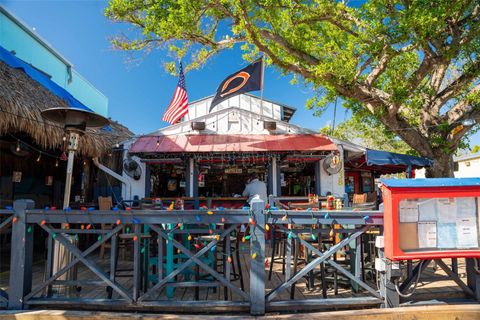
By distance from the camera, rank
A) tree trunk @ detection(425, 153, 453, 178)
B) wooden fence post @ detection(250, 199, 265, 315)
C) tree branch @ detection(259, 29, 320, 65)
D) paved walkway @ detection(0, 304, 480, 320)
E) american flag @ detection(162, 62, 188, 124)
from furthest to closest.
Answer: american flag @ detection(162, 62, 188, 124), tree branch @ detection(259, 29, 320, 65), tree trunk @ detection(425, 153, 453, 178), wooden fence post @ detection(250, 199, 265, 315), paved walkway @ detection(0, 304, 480, 320)

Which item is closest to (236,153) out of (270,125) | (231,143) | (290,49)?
(231,143)

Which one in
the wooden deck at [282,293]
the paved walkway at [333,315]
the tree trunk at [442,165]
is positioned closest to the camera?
the paved walkway at [333,315]

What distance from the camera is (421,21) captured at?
5836mm

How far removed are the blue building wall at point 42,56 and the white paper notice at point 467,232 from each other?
13.1 m

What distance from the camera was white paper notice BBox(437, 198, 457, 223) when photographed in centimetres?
346

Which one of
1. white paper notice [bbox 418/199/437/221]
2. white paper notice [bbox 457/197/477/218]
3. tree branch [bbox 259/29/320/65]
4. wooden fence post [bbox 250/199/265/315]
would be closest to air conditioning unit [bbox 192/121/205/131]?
tree branch [bbox 259/29/320/65]

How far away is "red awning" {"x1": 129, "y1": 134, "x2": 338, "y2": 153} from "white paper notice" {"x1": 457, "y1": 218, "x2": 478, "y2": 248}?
555cm

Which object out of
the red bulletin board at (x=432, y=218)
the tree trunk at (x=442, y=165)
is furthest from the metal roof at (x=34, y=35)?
the tree trunk at (x=442, y=165)

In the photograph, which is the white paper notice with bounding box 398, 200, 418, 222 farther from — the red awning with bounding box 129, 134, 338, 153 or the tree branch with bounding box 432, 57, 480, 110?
the red awning with bounding box 129, 134, 338, 153

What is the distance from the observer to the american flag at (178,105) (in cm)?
1012

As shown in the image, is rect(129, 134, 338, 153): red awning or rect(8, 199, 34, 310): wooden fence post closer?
rect(8, 199, 34, 310): wooden fence post

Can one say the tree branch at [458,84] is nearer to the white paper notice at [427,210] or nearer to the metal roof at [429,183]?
the metal roof at [429,183]

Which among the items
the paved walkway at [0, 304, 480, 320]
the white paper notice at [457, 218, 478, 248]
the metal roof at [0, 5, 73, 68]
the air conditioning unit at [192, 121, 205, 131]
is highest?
the metal roof at [0, 5, 73, 68]

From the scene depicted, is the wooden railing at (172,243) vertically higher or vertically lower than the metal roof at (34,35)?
lower
